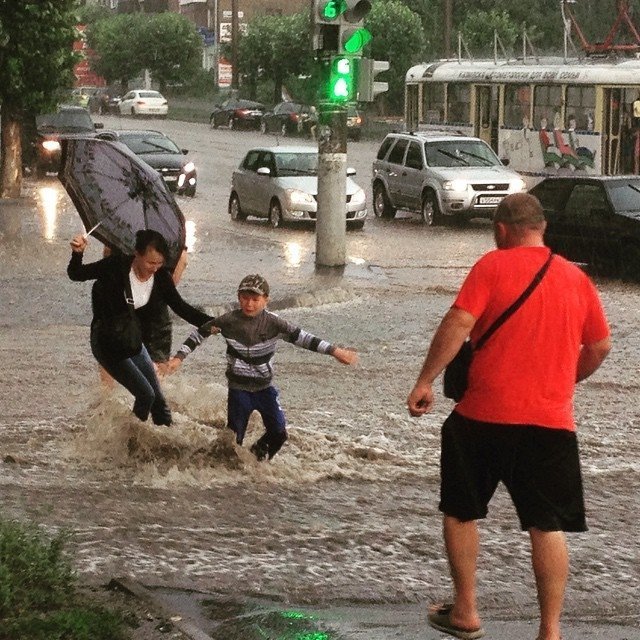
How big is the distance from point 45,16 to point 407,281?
14.6 m

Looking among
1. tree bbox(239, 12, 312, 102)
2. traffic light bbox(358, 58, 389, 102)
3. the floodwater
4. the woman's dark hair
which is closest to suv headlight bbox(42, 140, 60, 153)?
traffic light bbox(358, 58, 389, 102)

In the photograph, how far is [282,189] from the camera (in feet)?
97.1

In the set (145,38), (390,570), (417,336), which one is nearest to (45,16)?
(417,336)

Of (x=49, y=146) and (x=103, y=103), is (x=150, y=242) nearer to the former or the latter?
(x=49, y=146)

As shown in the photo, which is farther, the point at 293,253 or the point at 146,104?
the point at 146,104

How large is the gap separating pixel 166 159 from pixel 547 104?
8.96 meters

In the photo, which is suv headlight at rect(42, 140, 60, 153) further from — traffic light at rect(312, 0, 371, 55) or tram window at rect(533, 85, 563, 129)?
traffic light at rect(312, 0, 371, 55)

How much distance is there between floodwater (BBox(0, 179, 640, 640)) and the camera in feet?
22.8

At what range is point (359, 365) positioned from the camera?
13.9 m

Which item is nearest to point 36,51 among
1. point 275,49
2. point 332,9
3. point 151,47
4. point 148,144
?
point 148,144

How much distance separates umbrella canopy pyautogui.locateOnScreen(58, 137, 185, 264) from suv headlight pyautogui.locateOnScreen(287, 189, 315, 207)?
18.8 metres

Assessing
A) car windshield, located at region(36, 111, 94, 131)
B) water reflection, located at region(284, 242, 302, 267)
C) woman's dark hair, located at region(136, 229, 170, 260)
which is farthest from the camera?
car windshield, located at region(36, 111, 94, 131)

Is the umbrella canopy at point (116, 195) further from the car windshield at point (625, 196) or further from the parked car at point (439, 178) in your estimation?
the parked car at point (439, 178)

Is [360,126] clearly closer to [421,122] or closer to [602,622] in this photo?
[421,122]
